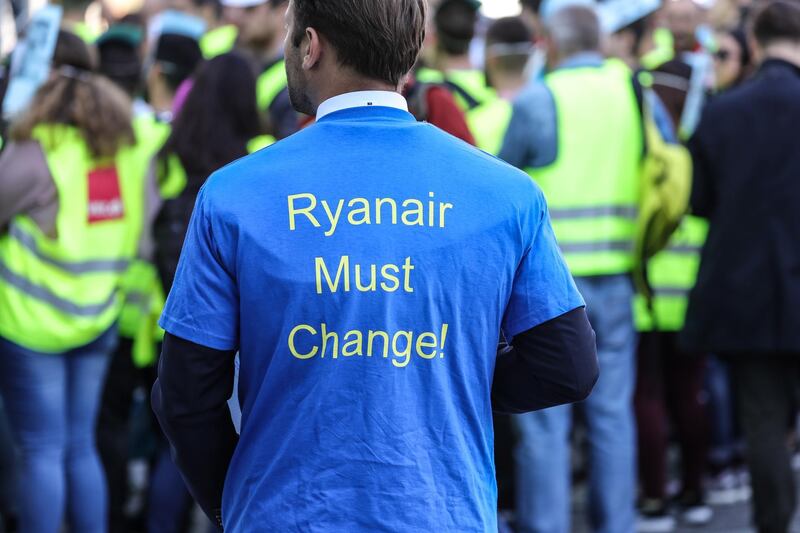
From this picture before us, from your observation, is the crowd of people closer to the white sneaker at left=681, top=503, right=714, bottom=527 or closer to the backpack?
the backpack

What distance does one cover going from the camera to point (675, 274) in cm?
665

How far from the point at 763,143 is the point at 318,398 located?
3.54 meters

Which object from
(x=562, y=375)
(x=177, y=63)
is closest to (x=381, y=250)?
(x=562, y=375)

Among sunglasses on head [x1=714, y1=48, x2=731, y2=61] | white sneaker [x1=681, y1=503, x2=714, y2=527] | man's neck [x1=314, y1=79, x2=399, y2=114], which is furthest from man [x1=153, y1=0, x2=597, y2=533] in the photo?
sunglasses on head [x1=714, y1=48, x2=731, y2=61]

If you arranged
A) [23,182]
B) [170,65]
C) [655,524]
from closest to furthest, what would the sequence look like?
[23,182] → [170,65] → [655,524]

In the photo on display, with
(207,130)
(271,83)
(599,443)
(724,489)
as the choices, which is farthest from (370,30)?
(724,489)

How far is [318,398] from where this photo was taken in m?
2.25

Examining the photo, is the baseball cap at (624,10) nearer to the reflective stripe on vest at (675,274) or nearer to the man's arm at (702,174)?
the reflective stripe on vest at (675,274)

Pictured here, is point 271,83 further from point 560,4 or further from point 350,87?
point 350,87

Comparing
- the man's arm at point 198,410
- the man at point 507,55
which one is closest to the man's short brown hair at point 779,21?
the man at point 507,55

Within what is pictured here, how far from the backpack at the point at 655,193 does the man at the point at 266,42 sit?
4.89 feet

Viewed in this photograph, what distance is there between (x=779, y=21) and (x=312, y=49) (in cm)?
347

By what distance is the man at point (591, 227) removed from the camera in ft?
17.7

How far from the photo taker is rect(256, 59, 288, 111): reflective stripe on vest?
19.6 feet
